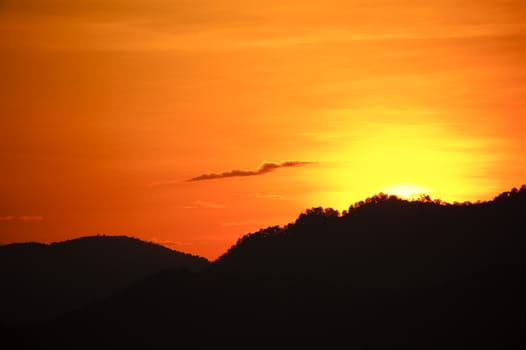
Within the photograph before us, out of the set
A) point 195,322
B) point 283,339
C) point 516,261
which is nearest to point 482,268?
point 516,261

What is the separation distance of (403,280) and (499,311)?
108 ft

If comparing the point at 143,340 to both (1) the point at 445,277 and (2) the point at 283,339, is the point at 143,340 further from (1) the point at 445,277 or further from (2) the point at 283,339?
(1) the point at 445,277

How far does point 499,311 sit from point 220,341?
158ft

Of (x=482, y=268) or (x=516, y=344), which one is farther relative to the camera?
(x=482, y=268)

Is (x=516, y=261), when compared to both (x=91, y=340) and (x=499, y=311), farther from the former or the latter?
(x=91, y=340)

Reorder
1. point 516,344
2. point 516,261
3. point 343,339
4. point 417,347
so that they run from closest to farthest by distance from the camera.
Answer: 1. point 516,344
2. point 417,347
3. point 343,339
4. point 516,261

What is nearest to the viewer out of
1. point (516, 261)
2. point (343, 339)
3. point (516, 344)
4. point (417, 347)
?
point (516, 344)

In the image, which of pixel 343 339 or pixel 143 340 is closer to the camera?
pixel 343 339

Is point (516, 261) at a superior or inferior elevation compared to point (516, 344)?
superior

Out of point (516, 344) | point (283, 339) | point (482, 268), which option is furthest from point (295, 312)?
point (516, 344)

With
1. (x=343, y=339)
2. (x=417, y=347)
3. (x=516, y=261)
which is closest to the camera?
(x=417, y=347)

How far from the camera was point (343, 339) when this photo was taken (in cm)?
18175

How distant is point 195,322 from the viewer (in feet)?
645

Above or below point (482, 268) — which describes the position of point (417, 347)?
below
